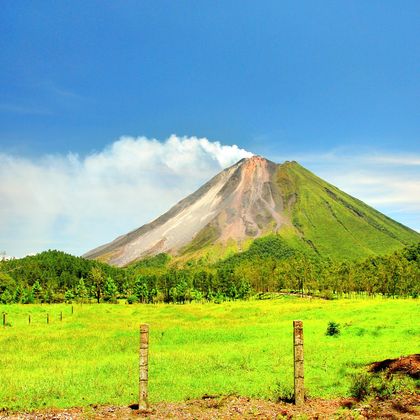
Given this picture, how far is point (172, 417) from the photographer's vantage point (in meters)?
13.6

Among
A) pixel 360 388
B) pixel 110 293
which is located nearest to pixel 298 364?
pixel 360 388

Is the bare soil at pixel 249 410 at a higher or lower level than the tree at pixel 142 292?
higher

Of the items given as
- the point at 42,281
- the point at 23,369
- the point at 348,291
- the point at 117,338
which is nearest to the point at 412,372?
the point at 23,369

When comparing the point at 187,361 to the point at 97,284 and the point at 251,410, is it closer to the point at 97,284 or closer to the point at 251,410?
the point at 251,410

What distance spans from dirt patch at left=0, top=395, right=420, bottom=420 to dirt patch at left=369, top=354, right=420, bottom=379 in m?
3.28

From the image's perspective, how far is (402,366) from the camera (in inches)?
719

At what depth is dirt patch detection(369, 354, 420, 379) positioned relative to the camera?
17.3m

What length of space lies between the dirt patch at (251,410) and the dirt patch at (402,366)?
3281 millimetres

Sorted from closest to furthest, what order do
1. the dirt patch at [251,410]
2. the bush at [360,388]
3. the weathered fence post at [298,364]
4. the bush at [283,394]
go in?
the dirt patch at [251,410] < the weathered fence post at [298,364] < the bush at [283,394] < the bush at [360,388]

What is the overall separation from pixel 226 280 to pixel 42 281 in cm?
7280

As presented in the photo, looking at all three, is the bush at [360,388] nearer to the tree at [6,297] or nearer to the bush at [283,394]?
the bush at [283,394]

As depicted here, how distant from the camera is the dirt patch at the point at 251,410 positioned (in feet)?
43.0

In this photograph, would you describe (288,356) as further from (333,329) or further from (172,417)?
(172,417)

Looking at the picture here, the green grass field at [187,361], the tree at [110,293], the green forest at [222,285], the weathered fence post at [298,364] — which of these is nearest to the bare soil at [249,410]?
the weathered fence post at [298,364]
